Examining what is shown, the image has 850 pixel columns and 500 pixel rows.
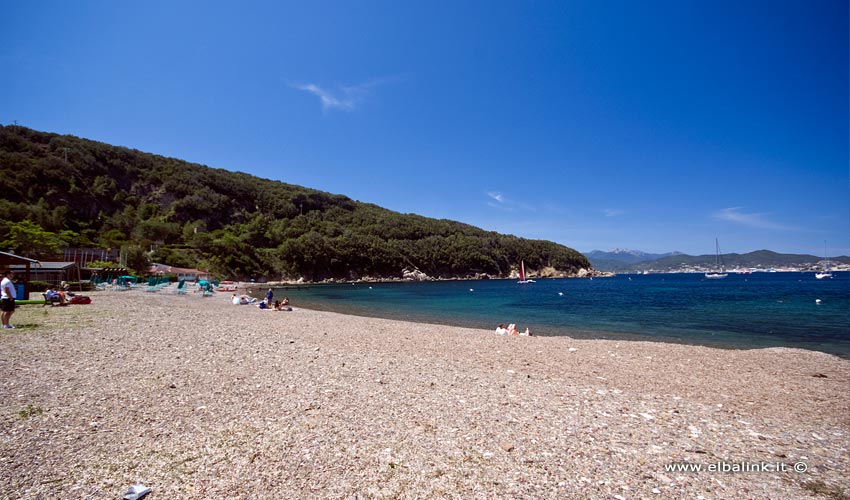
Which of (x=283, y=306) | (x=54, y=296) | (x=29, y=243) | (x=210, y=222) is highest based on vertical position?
(x=210, y=222)

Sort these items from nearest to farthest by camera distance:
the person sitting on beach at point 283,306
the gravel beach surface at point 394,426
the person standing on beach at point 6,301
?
the gravel beach surface at point 394,426 → the person standing on beach at point 6,301 → the person sitting on beach at point 283,306

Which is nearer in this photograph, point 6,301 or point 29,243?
point 6,301

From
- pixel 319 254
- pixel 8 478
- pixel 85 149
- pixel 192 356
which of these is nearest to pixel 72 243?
pixel 85 149

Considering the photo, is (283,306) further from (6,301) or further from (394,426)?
(394,426)

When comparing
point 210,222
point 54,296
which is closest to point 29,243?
point 54,296

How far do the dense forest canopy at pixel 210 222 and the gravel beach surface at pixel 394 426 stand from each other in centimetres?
4962

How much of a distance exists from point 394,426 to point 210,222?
10970 centimetres

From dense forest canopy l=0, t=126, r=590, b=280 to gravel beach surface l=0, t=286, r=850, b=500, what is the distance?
49620 mm

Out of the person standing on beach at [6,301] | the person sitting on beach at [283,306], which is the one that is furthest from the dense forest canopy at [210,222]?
the person standing on beach at [6,301]

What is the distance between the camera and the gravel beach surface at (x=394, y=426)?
12.4 ft

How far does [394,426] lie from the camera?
16.9 feet

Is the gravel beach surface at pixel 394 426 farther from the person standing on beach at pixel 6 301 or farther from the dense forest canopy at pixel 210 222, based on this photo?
the dense forest canopy at pixel 210 222
